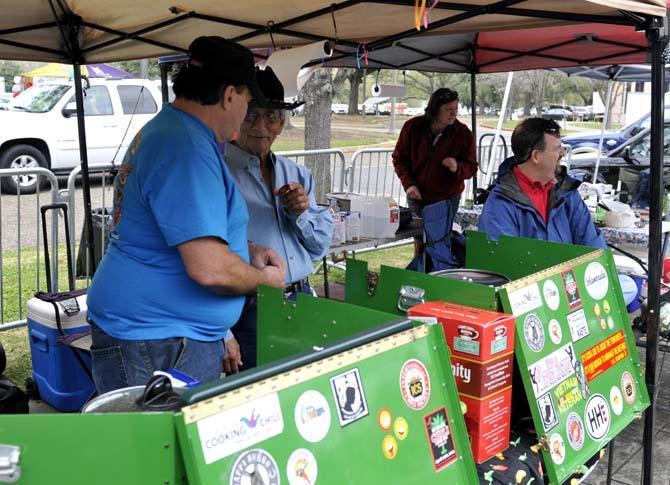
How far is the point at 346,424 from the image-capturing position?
1458 millimetres

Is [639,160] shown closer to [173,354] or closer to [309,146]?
[309,146]

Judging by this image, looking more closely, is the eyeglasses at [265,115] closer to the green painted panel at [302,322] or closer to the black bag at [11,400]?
the green painted panel at [302,322]

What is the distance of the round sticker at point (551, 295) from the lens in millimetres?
2287

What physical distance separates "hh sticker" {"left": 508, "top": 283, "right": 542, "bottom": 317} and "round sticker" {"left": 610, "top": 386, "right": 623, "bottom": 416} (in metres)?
0.59

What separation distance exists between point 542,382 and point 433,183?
398 cm

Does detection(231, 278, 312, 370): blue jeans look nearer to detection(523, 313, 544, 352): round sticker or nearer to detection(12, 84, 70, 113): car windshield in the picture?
detection(523, 313, 544, 352): round sticker

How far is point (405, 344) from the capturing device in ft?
5.40

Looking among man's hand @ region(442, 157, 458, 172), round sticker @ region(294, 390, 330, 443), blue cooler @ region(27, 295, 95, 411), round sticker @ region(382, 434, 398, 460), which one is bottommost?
blue cooler @ region(27, 295, 95, 411)

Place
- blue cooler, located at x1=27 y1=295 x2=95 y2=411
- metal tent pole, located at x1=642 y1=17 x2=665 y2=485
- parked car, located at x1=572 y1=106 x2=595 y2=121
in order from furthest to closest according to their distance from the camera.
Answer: parked car, located at x1=572 y1=106 x2=595 y2=121
blue cooler, located at x1=27 y1=295 x2=95 y2=411
metal tent pole, located at x1=642 y1=17 x2=665 y2=485

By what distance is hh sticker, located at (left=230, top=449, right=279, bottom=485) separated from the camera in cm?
125

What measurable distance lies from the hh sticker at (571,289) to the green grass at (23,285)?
1427mm

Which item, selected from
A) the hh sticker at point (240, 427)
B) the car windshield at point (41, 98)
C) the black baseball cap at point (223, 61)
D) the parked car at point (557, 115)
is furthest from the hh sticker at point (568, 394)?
the parked car at point (557, 115)

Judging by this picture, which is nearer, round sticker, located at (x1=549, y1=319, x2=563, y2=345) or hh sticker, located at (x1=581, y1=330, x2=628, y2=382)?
round sticker, located at (x1=549, y1=319, x2=563, y2=345)

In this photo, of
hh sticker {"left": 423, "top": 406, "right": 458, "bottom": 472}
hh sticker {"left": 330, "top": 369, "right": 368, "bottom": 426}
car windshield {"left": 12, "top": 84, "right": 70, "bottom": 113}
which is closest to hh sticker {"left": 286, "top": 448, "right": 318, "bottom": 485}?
hh sticker {"left": 330, "top": 369, "right": 368, "bottom": 426}
